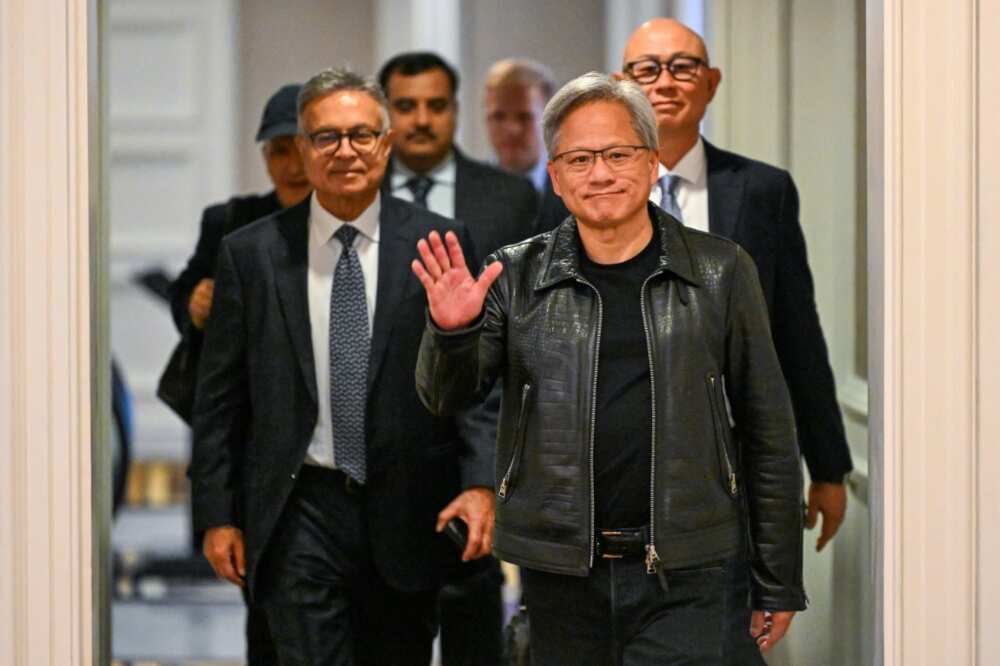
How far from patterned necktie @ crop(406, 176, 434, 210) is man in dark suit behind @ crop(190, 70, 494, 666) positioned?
0.73 m

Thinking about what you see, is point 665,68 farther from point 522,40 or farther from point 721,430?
point 522,40

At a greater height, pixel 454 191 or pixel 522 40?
pixel 522 40

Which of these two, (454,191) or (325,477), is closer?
(325,477)

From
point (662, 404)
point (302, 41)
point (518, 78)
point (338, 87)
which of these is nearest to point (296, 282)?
point (338, 87)

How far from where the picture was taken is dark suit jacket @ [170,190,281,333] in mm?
3979

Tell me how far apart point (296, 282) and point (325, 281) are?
0.21 ft

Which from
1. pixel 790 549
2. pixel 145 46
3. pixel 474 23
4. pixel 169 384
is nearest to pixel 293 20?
pixel 474 23

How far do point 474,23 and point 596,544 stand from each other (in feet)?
13.3

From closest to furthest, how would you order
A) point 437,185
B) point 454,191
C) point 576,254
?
point 576,254
point 454,191
point 437,185

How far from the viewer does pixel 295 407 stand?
3.31 m

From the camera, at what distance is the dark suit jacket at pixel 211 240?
398 cm

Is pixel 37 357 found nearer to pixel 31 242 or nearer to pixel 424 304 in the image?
pixel 31 242

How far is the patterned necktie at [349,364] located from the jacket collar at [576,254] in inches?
28.0

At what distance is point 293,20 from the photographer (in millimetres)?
6398
